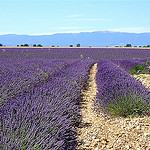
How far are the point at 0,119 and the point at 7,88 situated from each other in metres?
2.11

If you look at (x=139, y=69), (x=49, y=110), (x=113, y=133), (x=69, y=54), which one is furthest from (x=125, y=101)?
(x=69, y=54)

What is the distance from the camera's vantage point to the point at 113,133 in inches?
130

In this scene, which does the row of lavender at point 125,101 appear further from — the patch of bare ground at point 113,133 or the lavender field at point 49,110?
the patch of bare ground at point 113,133

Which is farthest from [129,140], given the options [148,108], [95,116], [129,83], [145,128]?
[129,83]

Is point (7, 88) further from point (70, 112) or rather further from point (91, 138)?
point (91, 138)

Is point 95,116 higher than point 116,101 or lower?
lower

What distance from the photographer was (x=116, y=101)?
154 inches

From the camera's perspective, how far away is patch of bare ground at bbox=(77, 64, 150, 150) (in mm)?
2919

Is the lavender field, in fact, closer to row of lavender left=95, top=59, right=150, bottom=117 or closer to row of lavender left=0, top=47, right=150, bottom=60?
row of lavender left=95, top=59, right=150, bottom=117

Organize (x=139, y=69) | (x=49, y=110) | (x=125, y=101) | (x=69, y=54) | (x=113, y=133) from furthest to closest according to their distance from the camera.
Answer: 1. (x=69, y=54)
2. (x=139, y=69)
3. (x=125, y=101)
4. (x=113, y=133)
5. (x=49, y=110)

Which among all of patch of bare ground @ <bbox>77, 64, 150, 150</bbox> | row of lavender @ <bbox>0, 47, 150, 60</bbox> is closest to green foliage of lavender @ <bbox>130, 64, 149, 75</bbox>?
patch of bare ground @ <bbox>77, 64, 150, 150</bbox>

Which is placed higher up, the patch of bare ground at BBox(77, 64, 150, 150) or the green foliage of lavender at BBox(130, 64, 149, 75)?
the green foliage of lavender at BBox(130, 64, 149, 75)

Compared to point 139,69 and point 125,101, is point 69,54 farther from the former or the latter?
point 125,101

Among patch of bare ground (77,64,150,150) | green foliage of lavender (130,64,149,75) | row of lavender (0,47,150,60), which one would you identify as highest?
row of lavender (0,47,150,60)
